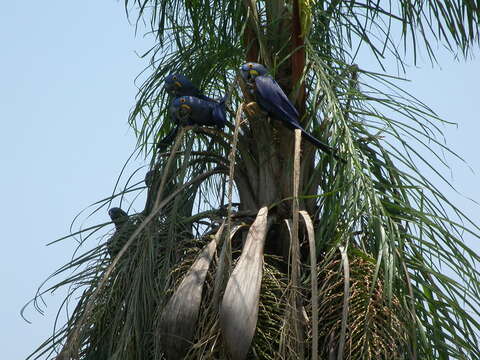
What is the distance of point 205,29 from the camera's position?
20.8ft

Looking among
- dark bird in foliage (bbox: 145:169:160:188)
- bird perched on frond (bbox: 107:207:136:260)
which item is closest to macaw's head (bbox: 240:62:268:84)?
dark bird in foliage (bbox: 145:169:160:188)

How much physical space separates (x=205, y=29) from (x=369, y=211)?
1855mm

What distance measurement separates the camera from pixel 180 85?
20.0ft

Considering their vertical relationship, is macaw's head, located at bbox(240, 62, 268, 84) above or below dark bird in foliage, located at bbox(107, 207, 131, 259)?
above

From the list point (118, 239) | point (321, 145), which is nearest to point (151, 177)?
point (118, 239)

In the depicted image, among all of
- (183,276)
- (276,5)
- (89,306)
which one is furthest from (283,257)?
(276,5)

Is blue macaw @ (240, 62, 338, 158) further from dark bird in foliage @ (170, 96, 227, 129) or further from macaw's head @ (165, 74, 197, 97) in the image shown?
macaw's head @ (165, 74, 197, 97)

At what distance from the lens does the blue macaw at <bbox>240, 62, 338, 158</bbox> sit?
535 centimetres

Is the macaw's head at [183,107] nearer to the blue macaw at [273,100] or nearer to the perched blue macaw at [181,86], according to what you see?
the perched blue macaw at [181,86]

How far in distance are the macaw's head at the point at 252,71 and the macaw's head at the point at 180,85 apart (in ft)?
2.11

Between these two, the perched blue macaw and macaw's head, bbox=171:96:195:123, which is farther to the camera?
the perched blue macaw

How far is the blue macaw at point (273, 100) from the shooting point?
211 inches

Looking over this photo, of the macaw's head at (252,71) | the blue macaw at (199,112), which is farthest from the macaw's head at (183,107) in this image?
the macaw's head at (252,71)

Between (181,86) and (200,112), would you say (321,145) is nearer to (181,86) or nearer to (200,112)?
(200,112)
